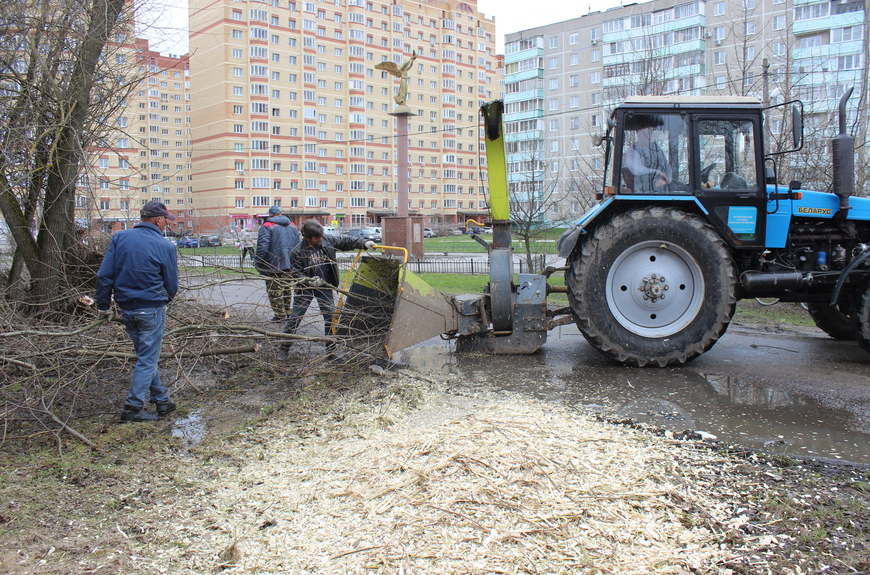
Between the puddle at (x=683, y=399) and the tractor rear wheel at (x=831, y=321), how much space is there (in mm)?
2527

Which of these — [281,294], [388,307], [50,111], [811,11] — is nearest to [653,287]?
[388,307]

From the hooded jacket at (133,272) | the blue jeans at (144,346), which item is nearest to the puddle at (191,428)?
the blue jeans at (144,346)

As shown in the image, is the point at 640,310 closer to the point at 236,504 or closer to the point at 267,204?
the point at 236,504

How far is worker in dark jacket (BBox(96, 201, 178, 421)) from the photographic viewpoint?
491 centimetres

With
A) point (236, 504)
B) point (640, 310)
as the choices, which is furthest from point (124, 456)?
point (640, 310)

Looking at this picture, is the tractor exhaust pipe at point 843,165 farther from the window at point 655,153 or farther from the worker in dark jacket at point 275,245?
the worker in dark jacket at point 275,245

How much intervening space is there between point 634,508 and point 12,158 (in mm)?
6928

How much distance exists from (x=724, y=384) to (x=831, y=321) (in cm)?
283

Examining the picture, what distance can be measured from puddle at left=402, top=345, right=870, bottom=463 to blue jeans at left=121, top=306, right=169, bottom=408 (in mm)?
2730

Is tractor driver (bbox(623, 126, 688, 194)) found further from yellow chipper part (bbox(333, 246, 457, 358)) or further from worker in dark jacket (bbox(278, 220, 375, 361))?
worker in dark jacket (bbox(278, 220, 375, 361))

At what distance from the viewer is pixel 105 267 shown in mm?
4941

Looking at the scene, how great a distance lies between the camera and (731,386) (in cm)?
582

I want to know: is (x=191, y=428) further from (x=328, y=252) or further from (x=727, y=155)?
(x=727, y=155)

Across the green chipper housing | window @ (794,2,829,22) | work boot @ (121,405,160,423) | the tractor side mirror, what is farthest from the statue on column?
window @ (794,2,829,22)
